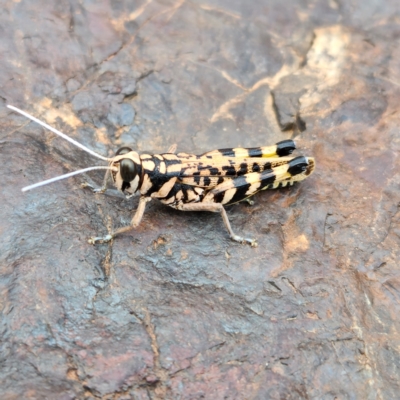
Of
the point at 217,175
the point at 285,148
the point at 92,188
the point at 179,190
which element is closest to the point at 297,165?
the point at 285,148

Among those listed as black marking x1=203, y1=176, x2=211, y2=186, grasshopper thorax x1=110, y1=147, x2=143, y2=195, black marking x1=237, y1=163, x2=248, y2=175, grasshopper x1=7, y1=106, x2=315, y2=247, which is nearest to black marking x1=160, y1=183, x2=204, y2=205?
grasshopper x1=7, y1=106, x2=315, y2=247

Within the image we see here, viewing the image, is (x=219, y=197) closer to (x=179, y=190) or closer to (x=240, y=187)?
(x=240, y=187)

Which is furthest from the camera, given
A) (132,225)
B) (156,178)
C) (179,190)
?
→ (179,190)

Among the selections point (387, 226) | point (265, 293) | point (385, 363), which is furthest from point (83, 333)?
point (387, 226)

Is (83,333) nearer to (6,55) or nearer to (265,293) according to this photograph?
(265,293)

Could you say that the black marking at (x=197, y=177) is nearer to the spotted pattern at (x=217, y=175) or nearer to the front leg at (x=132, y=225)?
the spotted pattern at (x=217, y=175)
